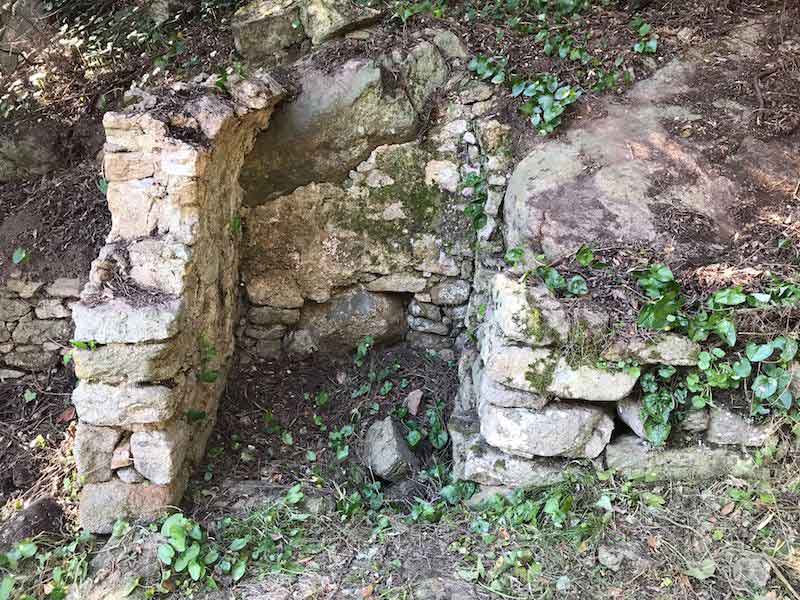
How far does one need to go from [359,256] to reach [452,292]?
25.3 inches

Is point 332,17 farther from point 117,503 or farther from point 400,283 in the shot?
Answer: point 117,503

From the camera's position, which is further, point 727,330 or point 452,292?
point 452,292

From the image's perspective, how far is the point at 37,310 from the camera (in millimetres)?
4332

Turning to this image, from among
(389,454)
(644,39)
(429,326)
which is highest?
(644,39)

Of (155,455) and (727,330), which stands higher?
(727,330)

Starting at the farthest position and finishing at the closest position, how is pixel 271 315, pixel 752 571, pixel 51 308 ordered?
pixel 51 308 < pixel 271 315 < pixel 752 571

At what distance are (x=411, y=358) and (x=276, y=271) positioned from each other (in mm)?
1039

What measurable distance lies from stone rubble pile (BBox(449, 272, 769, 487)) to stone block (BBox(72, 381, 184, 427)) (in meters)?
1.49

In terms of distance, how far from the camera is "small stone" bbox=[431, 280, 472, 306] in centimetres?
416

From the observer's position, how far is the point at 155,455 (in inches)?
117

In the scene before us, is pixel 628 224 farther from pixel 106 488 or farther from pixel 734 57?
pixel 106 488

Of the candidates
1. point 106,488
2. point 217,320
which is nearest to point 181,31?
point 217,320

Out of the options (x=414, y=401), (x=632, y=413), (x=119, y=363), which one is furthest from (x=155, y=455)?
(x=632, y=413)

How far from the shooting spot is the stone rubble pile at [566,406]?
9.19 ft
